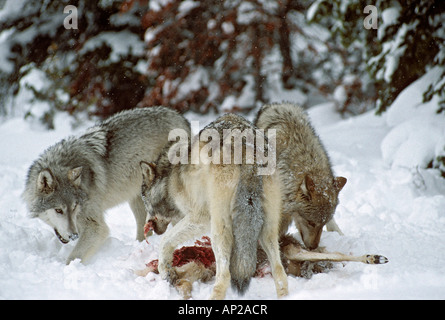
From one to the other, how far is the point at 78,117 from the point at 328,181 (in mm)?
8963

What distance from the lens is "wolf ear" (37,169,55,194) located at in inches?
166

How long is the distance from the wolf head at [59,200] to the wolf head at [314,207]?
240cm

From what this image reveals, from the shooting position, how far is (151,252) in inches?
169

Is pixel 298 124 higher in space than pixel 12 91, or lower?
higher

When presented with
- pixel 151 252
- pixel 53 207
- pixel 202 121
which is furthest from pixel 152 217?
pixel 202 121

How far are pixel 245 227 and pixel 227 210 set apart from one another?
0.68 ft

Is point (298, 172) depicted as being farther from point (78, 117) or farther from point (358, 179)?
point (78, 117)

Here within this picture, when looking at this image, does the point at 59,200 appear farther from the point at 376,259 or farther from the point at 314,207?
the point at 376,259

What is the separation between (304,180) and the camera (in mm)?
4047

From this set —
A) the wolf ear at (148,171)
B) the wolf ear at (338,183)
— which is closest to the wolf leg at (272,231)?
the wolf ear at (338,183)

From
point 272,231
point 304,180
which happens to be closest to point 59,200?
point 272,231

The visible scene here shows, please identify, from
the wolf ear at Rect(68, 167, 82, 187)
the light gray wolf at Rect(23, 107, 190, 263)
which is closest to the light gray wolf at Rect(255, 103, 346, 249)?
the light gray wolf at Rect(23, 107, 190, 263)

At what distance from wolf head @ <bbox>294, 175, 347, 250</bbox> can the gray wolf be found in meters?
0.16

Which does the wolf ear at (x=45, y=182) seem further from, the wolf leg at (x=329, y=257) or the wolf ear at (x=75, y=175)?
the wolf leg at (x=329, y=257)
